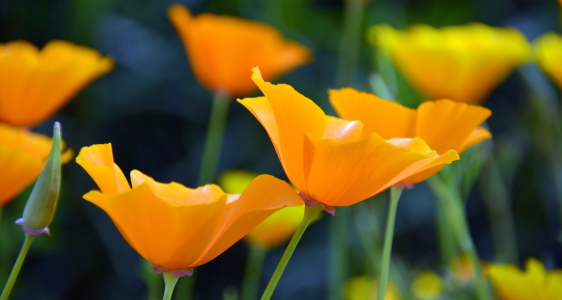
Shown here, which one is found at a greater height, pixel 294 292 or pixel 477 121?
pixel 477 121

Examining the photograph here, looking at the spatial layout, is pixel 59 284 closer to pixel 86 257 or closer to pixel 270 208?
pixel 86 257

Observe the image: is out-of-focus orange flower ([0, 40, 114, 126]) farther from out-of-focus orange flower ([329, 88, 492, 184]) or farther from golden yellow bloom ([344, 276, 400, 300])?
golden yellow bloom ([344, 276, 400, 300])

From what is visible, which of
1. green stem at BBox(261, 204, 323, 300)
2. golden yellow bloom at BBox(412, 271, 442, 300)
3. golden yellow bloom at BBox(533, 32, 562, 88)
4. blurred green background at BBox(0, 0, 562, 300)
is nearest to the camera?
→ green stem at BBox(261, 204, 323, 300)

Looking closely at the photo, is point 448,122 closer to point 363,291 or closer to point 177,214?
point 177,214

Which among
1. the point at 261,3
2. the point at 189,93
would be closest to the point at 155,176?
the point at 189,93

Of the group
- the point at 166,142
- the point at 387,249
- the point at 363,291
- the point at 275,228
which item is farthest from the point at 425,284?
the point at 166,142

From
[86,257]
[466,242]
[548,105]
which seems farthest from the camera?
[86,257]

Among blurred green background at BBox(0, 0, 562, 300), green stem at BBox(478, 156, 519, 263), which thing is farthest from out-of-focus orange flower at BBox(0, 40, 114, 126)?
blurred green background at BBox(0, 0, 562, 300)
